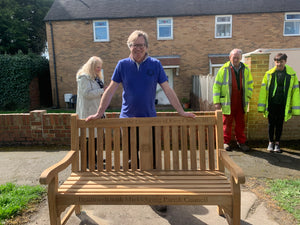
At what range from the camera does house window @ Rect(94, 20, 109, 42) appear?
1586 centimetres

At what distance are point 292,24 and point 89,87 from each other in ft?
54.5

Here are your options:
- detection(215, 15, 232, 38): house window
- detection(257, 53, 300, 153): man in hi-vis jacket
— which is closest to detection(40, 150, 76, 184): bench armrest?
detection(257, 53, 300, 153): man in hi-vis jacket

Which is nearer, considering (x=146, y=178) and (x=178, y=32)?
(x=146, y=178)

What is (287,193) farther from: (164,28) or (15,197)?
(164,28)

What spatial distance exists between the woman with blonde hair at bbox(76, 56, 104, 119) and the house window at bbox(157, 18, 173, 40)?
1287cm

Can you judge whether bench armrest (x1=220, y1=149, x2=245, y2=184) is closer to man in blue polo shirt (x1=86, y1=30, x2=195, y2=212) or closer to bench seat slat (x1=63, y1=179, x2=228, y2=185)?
bench seat slat (x1=63, y1=179, x2=228, y2=185)

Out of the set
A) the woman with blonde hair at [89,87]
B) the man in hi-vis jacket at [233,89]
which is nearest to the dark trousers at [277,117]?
the man in hi-vis jacket at [233,89]

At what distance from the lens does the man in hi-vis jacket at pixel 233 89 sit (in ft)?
15.4

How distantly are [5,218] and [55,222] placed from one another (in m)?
0.94

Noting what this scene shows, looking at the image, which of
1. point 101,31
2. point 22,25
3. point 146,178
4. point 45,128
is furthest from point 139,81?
point 22,25

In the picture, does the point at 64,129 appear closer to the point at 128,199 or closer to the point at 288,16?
the point at 128,199

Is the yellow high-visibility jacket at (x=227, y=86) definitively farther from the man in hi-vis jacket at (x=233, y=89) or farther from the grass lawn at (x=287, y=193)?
the grass lawn at (x=287, y=193)

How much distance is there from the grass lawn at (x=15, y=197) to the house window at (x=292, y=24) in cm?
1721

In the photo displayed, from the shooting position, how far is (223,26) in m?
15.8
